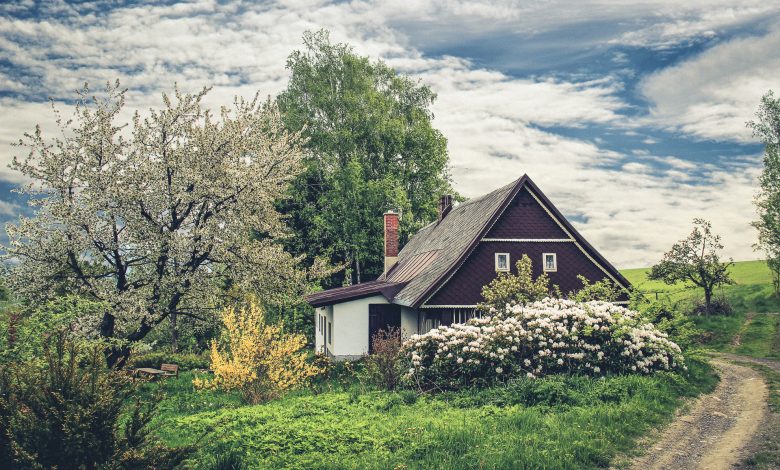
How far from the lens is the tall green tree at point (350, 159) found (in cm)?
3941

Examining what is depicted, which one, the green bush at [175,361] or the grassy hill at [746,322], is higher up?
the grassy hill at [746,322]

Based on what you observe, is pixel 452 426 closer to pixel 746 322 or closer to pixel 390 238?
pixel 390 238

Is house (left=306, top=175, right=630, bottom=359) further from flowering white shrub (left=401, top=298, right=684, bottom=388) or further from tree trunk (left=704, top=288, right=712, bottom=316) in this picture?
tree trunk (left=704, top=288, right=712, bottom=316)

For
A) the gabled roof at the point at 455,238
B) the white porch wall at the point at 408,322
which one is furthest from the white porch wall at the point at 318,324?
the gabled roof at the point at 455,238

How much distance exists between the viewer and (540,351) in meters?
16.0

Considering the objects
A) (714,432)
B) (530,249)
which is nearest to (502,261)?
(530,249)

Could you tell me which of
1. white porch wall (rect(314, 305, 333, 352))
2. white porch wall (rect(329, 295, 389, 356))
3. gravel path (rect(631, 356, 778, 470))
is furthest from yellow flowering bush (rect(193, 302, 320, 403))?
white porch wall (rect(314, 305, 333, 352))

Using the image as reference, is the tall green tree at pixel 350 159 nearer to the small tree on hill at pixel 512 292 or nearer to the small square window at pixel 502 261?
the small square window at pixel 502 261

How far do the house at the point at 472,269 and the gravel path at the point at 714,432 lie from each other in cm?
954

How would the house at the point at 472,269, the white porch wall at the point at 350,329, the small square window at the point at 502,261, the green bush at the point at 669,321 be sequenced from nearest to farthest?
1. the green bush at the point at 669,321
2. the house at the point at 472,269
3. the small square window at the point at 502,261
4. the white porch wall at the point at 350,329

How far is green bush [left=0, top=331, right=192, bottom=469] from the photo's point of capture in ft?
24.6

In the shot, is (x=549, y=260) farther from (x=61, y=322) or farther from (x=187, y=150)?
(x=61, y=322)

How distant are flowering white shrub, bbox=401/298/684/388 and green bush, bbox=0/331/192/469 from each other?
944 centimetres

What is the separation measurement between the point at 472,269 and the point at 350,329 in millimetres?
6461
